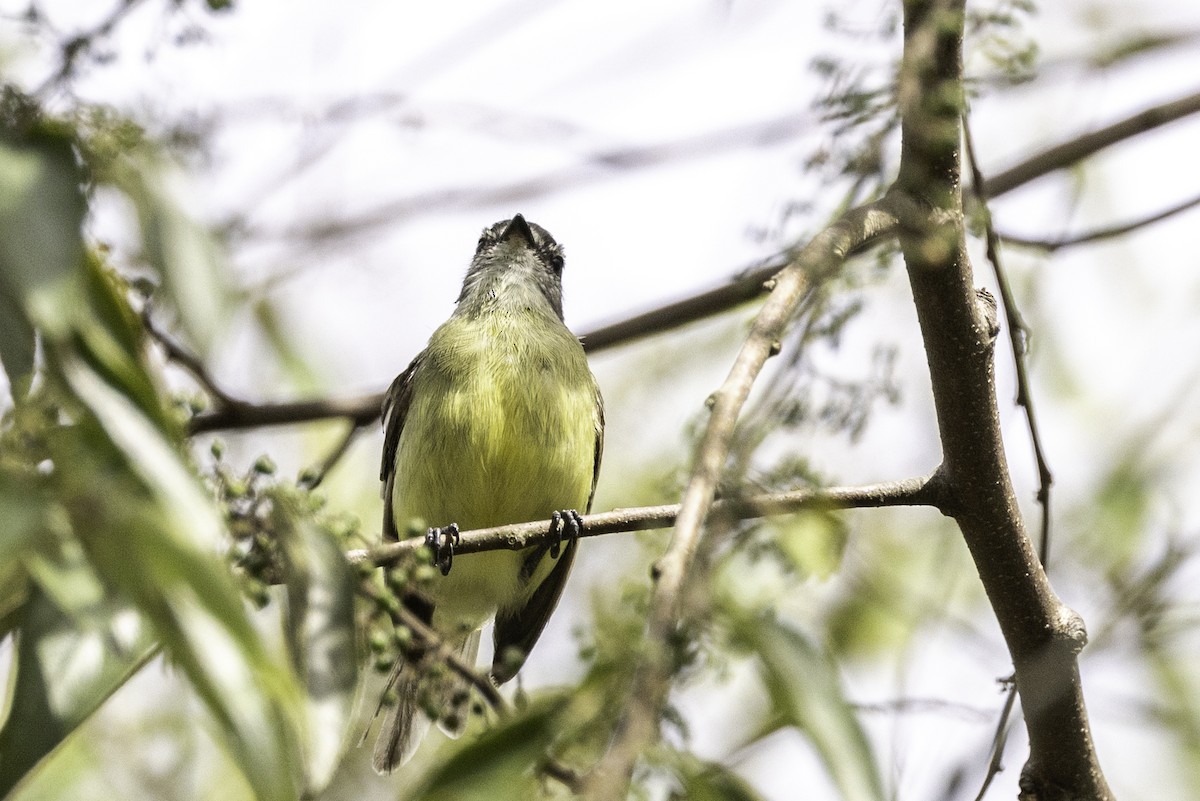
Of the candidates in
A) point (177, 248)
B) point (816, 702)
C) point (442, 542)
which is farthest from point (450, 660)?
point (442, 542)

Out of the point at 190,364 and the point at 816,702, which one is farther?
the point at 190,364

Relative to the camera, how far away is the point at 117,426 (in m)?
1.44

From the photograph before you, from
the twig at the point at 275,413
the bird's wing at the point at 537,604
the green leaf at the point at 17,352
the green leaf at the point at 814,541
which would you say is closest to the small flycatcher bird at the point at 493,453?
the bird's wing at the point at 537,604

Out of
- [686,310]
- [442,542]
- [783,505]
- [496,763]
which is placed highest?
[686,310]

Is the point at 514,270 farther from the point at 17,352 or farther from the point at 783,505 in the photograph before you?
the point at 17,352

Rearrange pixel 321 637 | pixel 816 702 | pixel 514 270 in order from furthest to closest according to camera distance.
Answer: pixel 514 270 < pixel 816 702 < pixel 321 637

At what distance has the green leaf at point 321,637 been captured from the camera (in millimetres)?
1512

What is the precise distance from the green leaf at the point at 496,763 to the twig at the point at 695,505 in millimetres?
235

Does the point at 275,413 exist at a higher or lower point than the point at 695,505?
higher

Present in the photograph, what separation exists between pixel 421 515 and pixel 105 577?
2490 millimetres

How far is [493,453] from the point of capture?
12.6ft

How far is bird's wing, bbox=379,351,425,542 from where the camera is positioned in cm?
421

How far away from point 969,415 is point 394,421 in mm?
2383

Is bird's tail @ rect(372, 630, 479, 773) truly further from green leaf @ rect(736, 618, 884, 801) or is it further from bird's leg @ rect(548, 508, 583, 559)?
green leaf @ rect(736, 618, 884, 801)
